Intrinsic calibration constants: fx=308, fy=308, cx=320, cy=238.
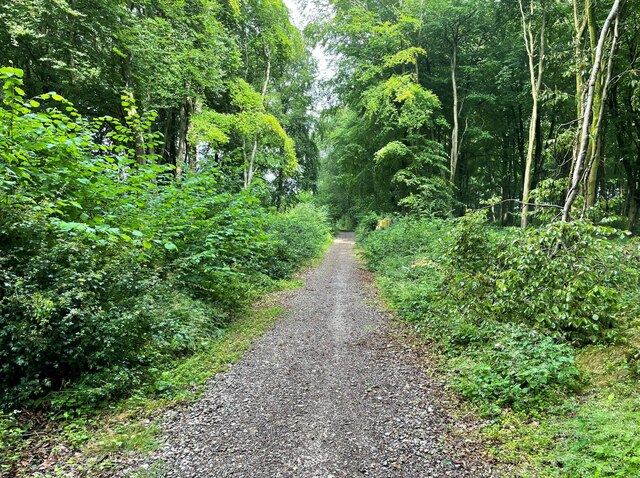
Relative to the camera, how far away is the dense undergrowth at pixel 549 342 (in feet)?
8.92

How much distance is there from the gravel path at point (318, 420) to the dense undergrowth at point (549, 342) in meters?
0.62

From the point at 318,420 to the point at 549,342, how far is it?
122 inches

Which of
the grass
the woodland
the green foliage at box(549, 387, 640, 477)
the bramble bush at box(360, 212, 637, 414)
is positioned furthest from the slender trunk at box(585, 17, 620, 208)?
the grass

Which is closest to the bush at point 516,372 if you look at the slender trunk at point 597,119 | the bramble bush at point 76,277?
the slender trunk at point 597,119

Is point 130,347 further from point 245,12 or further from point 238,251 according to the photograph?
point 245,12

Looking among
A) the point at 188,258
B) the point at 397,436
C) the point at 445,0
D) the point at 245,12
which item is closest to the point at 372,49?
the point at 445,0

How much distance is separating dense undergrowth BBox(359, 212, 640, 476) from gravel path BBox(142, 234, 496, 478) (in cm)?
62

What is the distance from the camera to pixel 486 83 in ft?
60.2

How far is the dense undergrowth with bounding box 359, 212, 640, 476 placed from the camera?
8.92 feet

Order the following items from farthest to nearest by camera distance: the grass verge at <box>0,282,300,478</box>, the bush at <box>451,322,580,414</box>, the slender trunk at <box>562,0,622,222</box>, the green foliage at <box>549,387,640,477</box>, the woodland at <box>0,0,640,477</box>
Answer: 1. the slender trunk at <box>562,0,622,222</box>
2. the bush at <box>451,322,580,414</box>
3. the woodland at <box>0,0,640,477</box>
4. the grass verge at <box>0,282,300,478</box>
5. the green foliage at <box>549,387,640,477</box>

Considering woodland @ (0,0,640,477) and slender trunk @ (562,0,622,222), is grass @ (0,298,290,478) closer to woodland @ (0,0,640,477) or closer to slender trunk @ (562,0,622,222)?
woodland @ (0,0,640,477)

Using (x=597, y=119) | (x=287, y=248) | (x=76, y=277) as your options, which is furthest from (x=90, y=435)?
(x=287, y=248)

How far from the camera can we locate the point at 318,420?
352 cm

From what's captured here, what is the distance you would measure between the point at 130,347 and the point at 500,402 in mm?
4618
